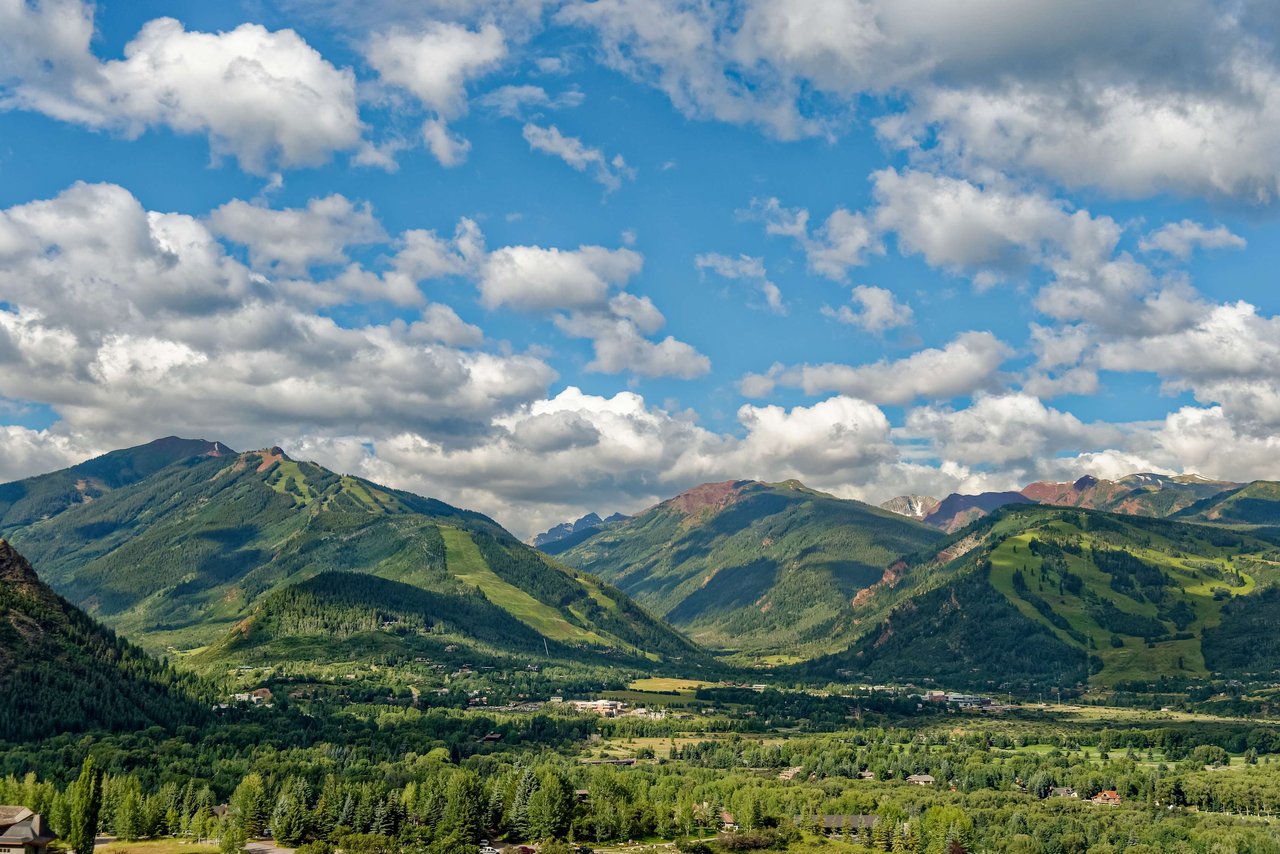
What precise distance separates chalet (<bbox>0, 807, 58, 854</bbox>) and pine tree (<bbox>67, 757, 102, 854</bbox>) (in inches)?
148

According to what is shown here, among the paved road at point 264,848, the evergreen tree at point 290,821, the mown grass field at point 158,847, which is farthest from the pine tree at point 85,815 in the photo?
the evergreen tree at point 290,821

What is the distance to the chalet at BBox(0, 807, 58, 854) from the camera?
15500 centimetres

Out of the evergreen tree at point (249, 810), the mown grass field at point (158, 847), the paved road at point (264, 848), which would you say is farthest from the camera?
the evergreen tree at point (249, 810)

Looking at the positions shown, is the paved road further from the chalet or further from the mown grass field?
the chalet

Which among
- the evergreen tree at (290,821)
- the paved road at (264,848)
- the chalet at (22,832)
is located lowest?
the paved road at (264,848)

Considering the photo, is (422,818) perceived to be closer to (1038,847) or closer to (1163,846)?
(1038,847)

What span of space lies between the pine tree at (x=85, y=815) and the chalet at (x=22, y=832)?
376cm

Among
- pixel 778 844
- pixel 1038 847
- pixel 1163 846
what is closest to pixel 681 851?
pixel 778 844

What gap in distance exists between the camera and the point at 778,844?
199375mm

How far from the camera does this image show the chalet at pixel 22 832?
155000mm

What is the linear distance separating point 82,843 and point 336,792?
44.6m

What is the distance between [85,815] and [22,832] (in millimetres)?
11175

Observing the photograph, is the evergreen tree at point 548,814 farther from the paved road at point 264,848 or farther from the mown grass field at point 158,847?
the mown grass field at point 158,847

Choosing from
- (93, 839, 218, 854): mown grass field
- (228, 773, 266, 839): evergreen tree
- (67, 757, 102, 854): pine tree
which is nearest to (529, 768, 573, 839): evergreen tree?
(228, 773, 266, 839): evergreen tree
